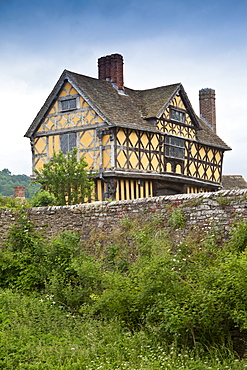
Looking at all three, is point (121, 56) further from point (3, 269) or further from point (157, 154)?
point (3, 269)

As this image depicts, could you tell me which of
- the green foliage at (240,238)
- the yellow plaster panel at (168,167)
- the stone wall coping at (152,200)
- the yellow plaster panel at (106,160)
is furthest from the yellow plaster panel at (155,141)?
the green foliage at (240,238)

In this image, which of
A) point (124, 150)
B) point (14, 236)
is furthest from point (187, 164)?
point (14, 236)

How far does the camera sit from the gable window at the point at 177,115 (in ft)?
77.4

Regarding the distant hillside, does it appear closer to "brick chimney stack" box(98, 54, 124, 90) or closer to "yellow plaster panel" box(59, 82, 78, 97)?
"brick chimney stack" box(98, 54, 124, 90)

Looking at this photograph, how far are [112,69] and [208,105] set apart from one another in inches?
273

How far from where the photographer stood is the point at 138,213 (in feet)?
39.3

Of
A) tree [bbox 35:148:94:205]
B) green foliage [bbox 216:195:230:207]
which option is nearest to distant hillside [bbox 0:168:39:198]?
tree [bbox 35:148:94:205]

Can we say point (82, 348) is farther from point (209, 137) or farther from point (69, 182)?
point (209, 137)

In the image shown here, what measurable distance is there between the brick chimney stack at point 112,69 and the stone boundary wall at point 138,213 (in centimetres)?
1156

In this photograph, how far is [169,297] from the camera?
904 centimetres

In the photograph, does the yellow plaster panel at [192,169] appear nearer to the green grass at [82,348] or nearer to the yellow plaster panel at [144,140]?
the yellow plaster panel at [144,140]

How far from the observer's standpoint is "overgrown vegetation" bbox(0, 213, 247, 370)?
8.20m

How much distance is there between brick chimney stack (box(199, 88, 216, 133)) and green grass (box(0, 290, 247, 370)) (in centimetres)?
2013

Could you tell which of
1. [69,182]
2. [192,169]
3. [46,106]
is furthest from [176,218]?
[192,169]
